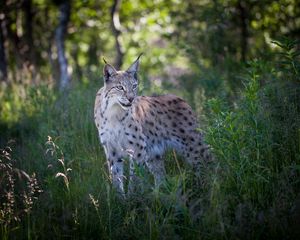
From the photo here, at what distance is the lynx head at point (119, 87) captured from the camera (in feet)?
24.2

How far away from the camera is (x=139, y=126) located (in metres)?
7.65

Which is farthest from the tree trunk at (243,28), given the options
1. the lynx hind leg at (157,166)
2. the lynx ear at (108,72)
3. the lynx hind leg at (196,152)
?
the lynx ear at (108,72)

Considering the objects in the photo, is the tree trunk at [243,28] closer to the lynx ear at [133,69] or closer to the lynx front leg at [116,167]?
the lynx ear at [133,69]

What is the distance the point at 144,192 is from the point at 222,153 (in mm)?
1022

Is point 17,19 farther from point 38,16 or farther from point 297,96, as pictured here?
point 297,96

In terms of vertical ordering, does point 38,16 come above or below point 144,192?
above

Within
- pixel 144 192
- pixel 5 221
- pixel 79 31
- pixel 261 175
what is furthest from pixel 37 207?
pixel 79 31

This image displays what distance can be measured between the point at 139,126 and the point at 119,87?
2.21ft

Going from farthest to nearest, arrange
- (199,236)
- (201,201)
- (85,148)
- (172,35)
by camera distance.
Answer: (172,35), (85,148), (201,201), (199,236)

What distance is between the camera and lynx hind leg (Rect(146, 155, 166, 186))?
23.5 ft

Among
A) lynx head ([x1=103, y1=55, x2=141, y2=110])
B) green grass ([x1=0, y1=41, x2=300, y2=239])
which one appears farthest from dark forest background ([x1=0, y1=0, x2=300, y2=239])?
lynx head ([x1=103, y1=55, x2=141, y2=110])

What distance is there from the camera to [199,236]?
545 centimetres

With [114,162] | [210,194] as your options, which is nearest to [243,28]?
[114,162]

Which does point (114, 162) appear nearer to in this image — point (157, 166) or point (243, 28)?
point (157, 166)
